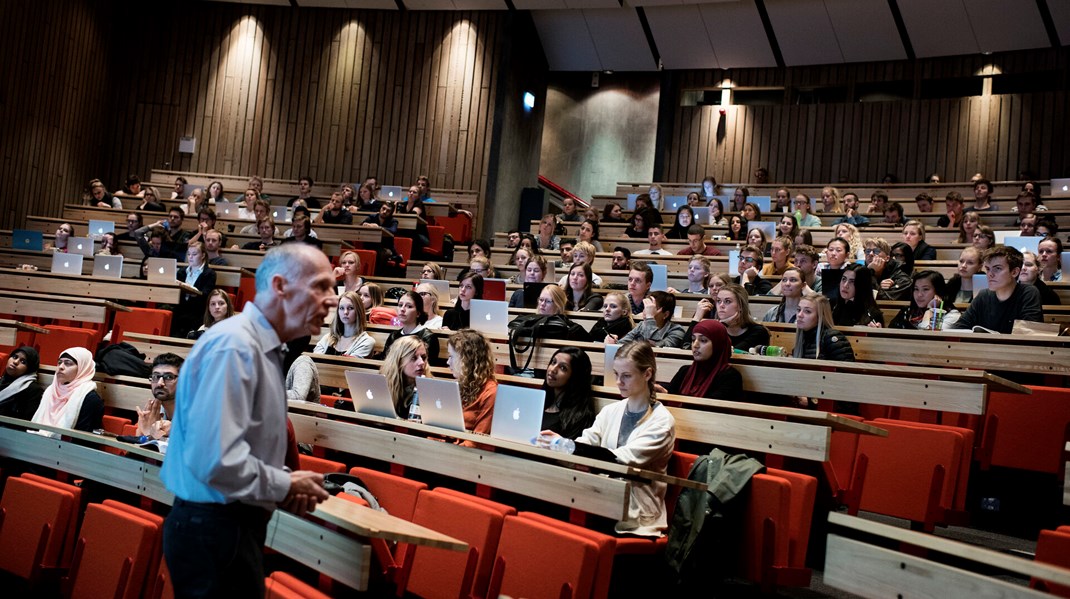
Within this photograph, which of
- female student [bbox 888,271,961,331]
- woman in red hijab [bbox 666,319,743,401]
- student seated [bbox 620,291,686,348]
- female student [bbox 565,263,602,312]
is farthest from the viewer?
female student [bbox 565,263,602,312]

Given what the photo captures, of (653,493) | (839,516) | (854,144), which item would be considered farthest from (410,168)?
(839,516)

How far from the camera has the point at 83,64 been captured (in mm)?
9812

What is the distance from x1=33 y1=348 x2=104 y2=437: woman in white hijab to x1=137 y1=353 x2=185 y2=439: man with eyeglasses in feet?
0.70

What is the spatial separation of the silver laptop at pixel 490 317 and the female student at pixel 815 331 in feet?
4.40

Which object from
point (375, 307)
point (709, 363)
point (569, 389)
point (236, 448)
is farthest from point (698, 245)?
point (236, 448)

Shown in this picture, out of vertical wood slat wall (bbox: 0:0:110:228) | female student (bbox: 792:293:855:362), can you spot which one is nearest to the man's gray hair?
female student (bbox: 792:293:855:362)

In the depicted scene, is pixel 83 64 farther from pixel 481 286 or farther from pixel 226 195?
pixel 481 286

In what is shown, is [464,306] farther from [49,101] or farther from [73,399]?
[49,101]

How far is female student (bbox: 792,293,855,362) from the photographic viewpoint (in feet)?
12.3

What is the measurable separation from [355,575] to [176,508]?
1.51 ft

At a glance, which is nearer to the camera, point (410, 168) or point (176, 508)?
point (176, 508)

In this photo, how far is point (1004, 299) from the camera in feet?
13.1

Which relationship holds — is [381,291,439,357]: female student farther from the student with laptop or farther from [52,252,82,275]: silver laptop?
[52,252,82,275]: silver laptop

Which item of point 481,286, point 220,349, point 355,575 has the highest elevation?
point 481,286
